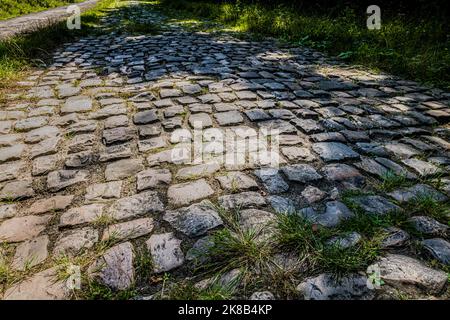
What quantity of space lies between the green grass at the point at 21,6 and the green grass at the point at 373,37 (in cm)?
895

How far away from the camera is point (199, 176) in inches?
85.1

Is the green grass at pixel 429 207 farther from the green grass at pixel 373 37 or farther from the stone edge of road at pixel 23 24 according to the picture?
the stone edge of road at pixel 23 24

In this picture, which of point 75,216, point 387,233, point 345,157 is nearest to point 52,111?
point 75,216

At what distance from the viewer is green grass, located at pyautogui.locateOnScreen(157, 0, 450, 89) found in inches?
179

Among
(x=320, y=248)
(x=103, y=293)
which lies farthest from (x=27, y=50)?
(x=320, y=248)

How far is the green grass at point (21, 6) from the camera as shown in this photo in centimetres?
1204

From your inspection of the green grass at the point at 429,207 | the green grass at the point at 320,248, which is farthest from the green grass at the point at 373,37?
the green grass at the point at 320,248

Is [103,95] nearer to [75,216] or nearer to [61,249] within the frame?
[75,216]

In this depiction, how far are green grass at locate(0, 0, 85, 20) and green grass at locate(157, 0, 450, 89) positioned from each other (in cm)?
895

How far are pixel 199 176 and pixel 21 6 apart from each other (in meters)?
15.7

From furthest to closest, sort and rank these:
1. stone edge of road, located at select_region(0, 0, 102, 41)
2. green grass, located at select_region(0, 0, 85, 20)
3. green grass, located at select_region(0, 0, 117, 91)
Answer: green grass, located at select_region(0, 0, 85, 20) < stone edge of road, located at select_region(0, 0, 102, 41) < green grass, located at select_region(0, 0, 117, 91)

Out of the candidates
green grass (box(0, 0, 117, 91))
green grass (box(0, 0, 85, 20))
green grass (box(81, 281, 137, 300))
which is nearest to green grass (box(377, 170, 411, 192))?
green grass (box(81, 281, 137, 300))

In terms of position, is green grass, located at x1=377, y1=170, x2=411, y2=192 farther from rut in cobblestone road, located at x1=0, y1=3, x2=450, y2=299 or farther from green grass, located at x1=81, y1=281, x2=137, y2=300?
green grass, located at x1=81, y1=281, x2=137, y2=300

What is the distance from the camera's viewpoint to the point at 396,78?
4.39 m
